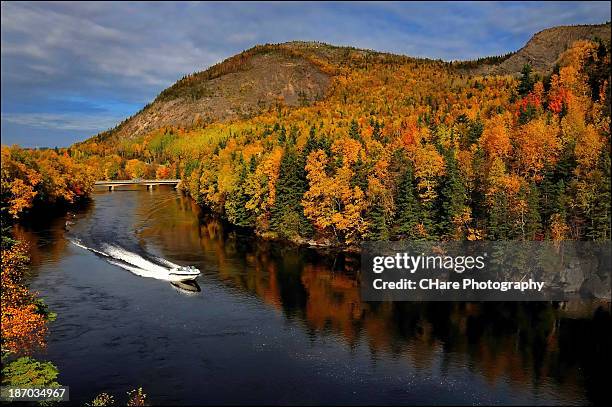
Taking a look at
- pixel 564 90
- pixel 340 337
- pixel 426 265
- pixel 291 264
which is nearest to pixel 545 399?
pixel 340 337

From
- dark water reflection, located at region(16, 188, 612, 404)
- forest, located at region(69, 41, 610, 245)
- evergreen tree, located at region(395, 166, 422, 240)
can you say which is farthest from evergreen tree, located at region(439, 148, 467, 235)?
dark water reflection, located at region(16, 188, 612, 404)

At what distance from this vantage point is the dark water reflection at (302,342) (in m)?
42.5

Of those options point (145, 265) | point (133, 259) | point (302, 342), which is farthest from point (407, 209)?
point (133, 259)

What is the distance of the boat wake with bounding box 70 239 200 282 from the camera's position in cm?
7188

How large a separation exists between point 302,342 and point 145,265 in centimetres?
3784

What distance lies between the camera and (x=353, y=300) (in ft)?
214

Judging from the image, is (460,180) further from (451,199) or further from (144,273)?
(144,273)

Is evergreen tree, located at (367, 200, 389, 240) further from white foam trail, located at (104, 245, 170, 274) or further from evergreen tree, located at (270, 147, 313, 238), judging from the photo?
white foam trail, located at (104, 245, 170, 274)

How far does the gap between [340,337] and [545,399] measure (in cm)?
1974

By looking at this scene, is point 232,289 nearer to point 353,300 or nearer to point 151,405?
point 353,300

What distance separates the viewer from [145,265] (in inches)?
3174

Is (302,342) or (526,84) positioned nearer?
(302,342)

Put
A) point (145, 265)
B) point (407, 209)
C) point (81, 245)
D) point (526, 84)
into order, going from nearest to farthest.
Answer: point (145, 265) < point (407, 209) < point (81, 245) < point (526, 84)

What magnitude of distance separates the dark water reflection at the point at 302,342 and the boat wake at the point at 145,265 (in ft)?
6.25
